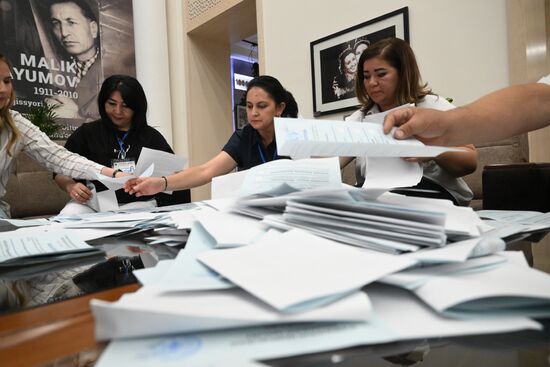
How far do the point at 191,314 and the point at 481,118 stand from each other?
1.82ft

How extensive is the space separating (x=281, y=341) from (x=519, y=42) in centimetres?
195

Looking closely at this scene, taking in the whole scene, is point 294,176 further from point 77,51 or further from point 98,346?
point 77,51

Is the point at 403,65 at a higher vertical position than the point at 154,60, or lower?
lower

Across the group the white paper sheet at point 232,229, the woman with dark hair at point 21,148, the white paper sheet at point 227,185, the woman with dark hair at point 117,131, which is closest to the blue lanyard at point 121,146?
the woman with dark hair at point 117,131

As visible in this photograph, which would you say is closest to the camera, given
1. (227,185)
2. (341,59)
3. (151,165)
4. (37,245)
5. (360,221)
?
(360,221)

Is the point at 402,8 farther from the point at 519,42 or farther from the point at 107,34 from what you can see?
the point at 107,34

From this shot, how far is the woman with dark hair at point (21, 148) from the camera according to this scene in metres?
1.38

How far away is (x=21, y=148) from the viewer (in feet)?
5.08

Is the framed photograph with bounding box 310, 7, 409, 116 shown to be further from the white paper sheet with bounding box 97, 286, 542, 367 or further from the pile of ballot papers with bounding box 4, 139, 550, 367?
the white paper sheet with bounding box 97, 286, 542, 367

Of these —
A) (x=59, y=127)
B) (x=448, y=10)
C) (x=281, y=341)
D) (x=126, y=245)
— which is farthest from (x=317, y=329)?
(x=59, y=127)

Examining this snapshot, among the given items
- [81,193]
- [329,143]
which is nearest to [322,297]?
[329,143]

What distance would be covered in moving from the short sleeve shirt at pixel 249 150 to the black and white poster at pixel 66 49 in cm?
181

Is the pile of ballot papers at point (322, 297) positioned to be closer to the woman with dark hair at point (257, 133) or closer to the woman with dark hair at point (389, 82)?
the woman with dark hair at point (389, 82)

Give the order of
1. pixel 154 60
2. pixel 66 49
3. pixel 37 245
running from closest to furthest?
pixel 37 245
pixel 66 49
pixel 154 60
